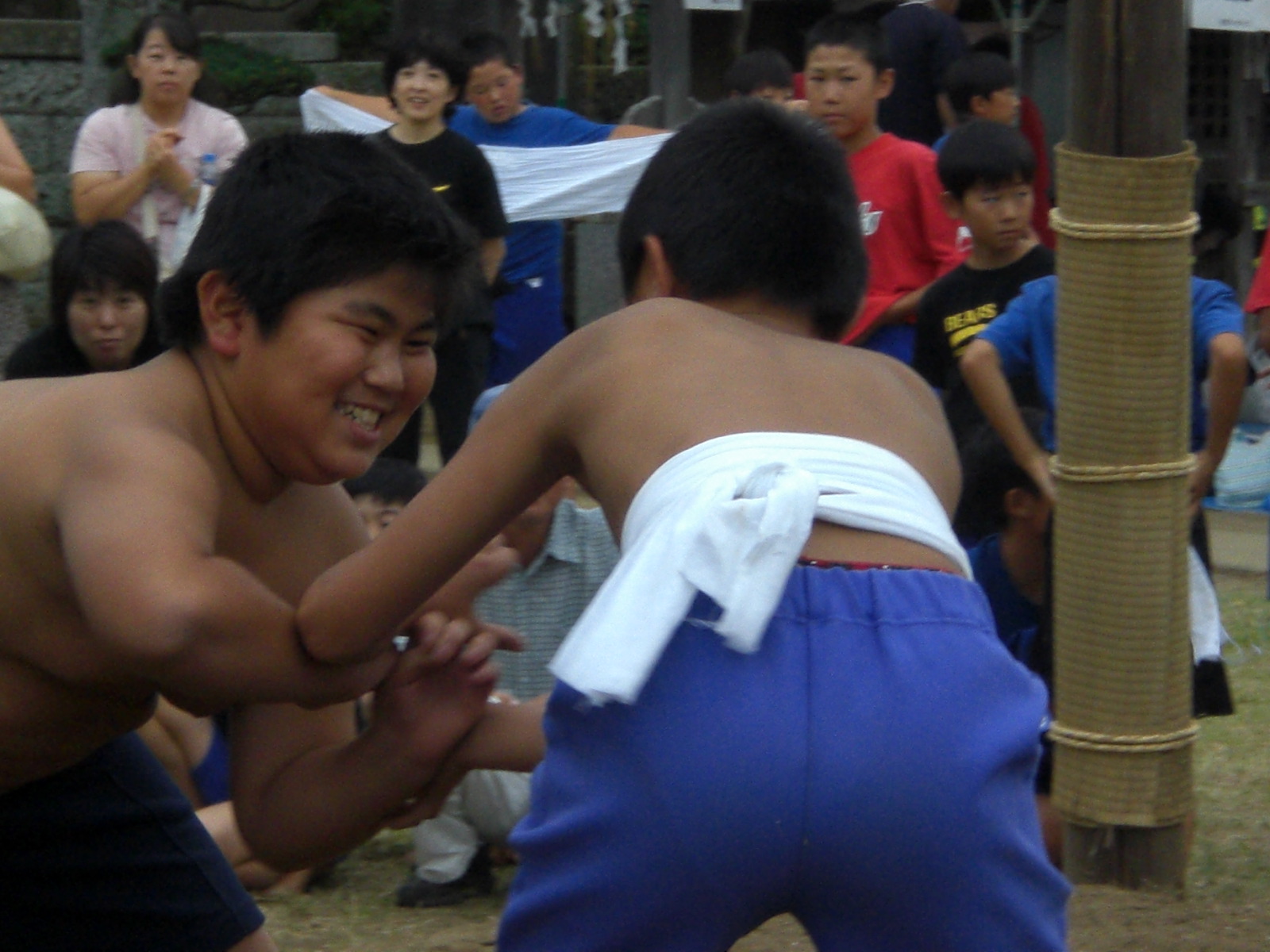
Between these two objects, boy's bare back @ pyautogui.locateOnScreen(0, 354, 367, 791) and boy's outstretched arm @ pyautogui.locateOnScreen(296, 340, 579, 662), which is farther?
boy's outstretched arm @ pyautogui.locateOnScreen(296, 340, 579, 662)

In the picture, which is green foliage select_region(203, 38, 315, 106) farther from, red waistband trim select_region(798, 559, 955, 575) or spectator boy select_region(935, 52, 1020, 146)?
red waistband trim select_region(798, 559, 955, 575)

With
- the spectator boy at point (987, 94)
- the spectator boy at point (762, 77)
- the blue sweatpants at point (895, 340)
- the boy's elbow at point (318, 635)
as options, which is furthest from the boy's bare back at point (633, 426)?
the spectator boy at point (987, 94)

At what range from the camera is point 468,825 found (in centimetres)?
395

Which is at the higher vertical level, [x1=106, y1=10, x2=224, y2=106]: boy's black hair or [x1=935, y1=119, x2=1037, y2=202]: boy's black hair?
[x1=106, y1=10, x2=224, y2=106]: boy's black hair

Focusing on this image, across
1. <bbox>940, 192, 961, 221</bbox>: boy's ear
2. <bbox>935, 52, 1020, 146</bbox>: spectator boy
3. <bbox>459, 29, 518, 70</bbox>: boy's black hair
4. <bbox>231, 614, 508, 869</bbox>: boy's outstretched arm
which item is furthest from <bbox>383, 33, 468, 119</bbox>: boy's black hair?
<bbox>231, 614, 508, 869</bbox>: boy's outstretched arm

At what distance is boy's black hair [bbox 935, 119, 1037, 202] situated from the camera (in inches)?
177

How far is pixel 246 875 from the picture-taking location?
4012 millimetres

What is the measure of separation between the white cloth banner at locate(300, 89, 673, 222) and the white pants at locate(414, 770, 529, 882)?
11.0 feet

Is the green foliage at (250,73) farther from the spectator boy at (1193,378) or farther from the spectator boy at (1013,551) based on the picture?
the spectator boy at (1013,551)

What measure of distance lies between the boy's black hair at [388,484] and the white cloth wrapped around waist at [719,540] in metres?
2.44

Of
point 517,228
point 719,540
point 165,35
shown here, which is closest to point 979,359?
point 719,540

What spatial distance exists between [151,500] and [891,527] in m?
0.76

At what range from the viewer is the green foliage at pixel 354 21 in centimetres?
945

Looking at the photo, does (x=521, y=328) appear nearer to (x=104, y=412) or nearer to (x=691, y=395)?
(x=104, y=412)
